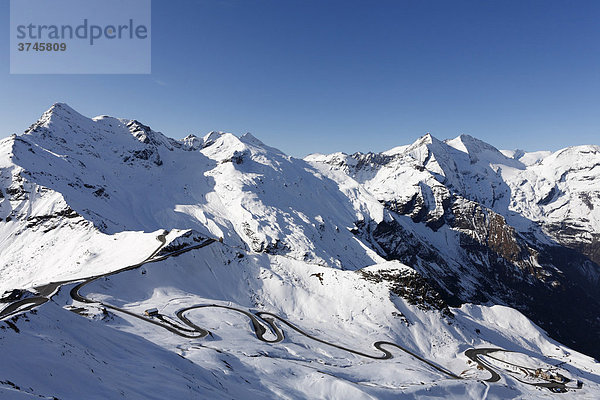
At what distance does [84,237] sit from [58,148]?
122 meters

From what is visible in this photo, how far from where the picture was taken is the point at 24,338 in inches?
838

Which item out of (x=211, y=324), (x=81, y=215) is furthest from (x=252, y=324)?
(x=81, y=215)

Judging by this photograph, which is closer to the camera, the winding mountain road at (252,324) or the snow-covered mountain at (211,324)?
the snow-covered mountain at (211,324)

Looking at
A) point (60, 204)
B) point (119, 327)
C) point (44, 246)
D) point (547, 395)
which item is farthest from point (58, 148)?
point (547, 395)

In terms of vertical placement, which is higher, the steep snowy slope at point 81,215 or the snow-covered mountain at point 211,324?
the steep snowy slope at point 81,215

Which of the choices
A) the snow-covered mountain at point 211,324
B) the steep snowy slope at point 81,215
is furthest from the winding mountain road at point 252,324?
the steep snowy slope at point 81,215

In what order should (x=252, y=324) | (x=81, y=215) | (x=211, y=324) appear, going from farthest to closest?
(x=81, y=215)
(x=252, y=324)
(x=211, y=324)

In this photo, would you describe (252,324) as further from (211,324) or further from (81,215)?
(81,215)

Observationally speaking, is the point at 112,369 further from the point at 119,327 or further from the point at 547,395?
the point at 547,395

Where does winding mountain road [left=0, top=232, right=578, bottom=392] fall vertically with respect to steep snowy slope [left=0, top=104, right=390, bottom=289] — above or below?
below

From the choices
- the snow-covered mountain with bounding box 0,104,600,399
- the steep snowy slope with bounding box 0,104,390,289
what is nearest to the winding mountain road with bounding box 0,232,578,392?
the snow-covered mountain with bounding box 0,104,600,399

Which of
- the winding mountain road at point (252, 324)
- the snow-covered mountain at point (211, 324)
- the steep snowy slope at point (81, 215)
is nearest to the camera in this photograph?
the snow-covered mountain at point (211, 324)

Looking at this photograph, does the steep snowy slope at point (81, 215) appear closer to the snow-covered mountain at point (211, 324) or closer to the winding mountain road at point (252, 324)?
the snow-covered mountain at point (211, 324)

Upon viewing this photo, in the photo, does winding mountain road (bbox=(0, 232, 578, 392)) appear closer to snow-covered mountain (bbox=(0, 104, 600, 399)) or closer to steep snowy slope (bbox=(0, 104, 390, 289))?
snow-covered mountain (bbox=(0, 104, 600, 399))
